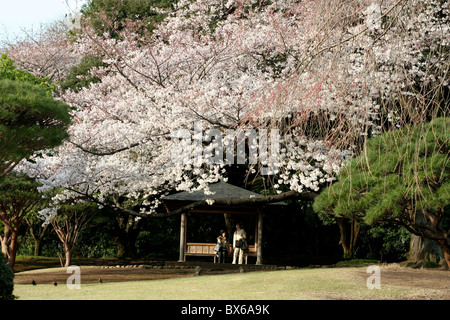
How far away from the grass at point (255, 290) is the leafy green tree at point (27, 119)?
2397mm

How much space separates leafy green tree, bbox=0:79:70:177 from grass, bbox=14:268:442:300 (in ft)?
7.86

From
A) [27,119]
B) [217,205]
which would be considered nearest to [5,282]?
[27,119]

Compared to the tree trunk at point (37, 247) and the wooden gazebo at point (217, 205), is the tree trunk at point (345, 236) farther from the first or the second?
the tree trunk at point (37, 247)

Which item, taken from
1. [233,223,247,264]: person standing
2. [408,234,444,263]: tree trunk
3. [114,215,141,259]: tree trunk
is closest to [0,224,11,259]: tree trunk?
[114,215,141,259]: tree trunk

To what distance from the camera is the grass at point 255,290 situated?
7020 mm

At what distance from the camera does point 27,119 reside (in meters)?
7.49

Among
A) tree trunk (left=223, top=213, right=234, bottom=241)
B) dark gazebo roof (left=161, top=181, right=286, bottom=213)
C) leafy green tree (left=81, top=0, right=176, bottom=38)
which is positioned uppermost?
leafy green tree (left=81, top=0, right=176, bottom=38)

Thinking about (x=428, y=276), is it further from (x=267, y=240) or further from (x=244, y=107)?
(x=267, y=240)

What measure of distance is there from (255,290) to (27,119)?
4406mm

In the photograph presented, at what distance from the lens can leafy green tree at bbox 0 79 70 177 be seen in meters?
7.09

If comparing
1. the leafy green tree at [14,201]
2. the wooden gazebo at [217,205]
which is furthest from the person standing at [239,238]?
the leafy green tree at [14,201]

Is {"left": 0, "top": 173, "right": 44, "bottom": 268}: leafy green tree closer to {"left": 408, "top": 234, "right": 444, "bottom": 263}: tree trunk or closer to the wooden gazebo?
the wooden gazebo

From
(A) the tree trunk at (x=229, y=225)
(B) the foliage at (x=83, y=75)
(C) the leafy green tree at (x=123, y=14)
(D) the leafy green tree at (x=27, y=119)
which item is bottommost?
(A) the tree trunk at (x=229, y=225)

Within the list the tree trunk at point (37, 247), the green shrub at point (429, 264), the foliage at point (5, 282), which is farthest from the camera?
the tree trunk at point (37, 247)
